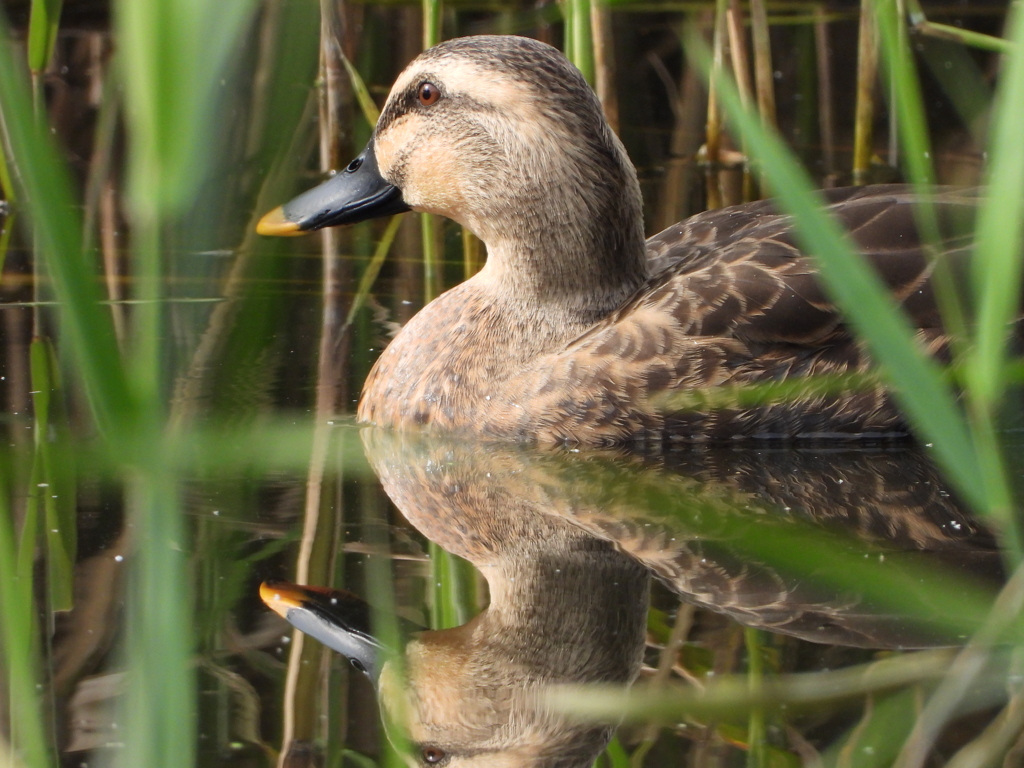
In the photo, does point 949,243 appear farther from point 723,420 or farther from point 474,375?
point 474,375

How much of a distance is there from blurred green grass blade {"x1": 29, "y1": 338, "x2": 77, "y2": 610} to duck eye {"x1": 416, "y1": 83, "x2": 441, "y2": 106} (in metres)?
1.44

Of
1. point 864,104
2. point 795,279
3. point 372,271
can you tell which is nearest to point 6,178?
point 372,271

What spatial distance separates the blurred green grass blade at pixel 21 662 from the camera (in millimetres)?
1826

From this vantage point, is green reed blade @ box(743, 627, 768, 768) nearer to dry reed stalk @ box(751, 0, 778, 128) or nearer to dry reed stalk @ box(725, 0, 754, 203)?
dry reed stalk @ box(725, 0, 754, 203)

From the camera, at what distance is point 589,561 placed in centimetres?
345

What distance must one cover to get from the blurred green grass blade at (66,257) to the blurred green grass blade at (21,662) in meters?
0.69

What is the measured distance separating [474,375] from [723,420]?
0.79 m

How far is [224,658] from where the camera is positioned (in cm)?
288

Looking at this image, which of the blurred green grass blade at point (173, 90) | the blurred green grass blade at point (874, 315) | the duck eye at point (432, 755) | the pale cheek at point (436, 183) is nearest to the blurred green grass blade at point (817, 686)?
Result: the duck eye at point (432, 755)

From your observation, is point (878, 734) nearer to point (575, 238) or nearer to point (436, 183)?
point (575, 238)

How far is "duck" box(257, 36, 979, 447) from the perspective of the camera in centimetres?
436

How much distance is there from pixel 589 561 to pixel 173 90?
2501mm

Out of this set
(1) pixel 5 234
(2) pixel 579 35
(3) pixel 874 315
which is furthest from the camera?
(1) pixel 5 234

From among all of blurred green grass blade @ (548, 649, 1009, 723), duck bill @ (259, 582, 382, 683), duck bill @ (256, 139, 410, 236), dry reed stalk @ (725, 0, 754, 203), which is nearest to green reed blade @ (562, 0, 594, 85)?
duck bill @ (256, 139, 410, 236)
